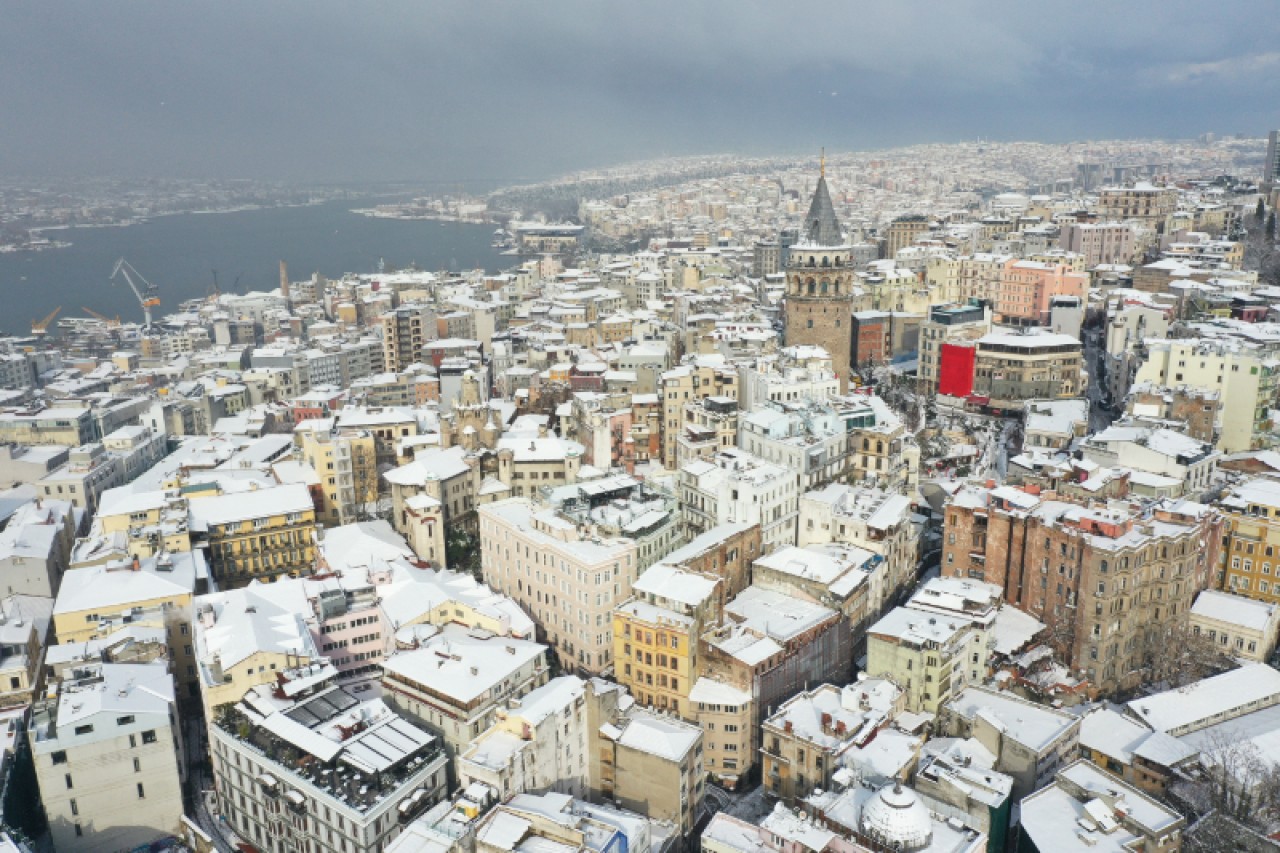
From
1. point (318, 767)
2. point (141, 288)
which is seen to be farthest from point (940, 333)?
point (141, 288)

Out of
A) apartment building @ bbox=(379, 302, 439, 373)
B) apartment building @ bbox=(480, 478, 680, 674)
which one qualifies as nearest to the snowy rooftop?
apartment building @ bbox=(480, 478, 680, 674)

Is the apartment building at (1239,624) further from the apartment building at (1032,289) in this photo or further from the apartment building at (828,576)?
the apartment building at (1032,289)

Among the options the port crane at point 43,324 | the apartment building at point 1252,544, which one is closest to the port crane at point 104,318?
the port crane at point 43,324

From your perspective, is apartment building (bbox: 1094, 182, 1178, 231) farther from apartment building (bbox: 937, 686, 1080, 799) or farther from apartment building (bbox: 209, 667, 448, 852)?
→ apartment building (bbox: 209, 667, 448, 852)

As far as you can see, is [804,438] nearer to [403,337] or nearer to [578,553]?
[578,553]

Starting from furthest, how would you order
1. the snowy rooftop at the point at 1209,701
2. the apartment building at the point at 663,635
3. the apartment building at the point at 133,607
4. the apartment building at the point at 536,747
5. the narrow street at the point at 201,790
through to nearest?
1. the apartment building at the point at 133,607
2. the apartment building at the point at 663,635
3. the snowy rooftop at the point at 1209,701
4. the narrow street at the point at 201,790
5. the apartment building at the point at 536,747

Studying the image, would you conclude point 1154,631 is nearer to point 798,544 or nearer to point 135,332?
point 798,544
